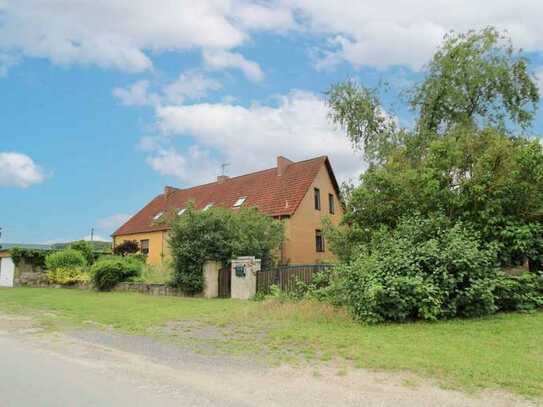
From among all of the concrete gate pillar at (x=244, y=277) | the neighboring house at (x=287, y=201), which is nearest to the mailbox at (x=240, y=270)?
the concrete gate pillar at (x=244, y=277)

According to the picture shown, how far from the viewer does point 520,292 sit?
10703 millimetres

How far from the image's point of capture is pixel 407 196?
12.9 meters

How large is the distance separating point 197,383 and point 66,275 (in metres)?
23.2

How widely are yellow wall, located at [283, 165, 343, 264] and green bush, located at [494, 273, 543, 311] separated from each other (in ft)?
46.6

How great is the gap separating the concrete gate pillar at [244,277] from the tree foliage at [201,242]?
107 centimetres

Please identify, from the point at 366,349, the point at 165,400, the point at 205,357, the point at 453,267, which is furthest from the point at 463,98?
the point at 165,400

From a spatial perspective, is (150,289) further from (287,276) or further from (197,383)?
(197,383)

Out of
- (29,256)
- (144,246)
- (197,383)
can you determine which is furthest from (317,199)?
(197,383)

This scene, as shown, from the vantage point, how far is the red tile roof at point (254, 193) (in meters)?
26.8

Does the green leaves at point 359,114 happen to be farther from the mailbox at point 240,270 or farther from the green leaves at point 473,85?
the mailbox at point 240,270

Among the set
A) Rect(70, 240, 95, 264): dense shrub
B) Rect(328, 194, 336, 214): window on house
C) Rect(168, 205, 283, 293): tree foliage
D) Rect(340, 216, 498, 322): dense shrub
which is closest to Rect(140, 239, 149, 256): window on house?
Rect(70, 240, 95, 264): dense shrub

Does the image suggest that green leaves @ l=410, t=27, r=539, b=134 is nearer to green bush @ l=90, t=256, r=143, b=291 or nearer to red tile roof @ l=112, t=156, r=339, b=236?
red tile roof @ l=112, t=156, r=339, b=236

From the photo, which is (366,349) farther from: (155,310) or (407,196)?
(155,310)

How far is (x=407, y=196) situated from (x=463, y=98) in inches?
524
